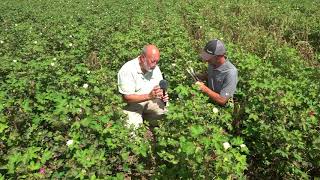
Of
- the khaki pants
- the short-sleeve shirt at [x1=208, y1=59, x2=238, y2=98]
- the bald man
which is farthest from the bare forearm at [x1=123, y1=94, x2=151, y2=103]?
the short-sleeve shirt at [x1=208, y1=59, x2=238, y2=98]

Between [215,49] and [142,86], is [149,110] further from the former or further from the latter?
[215,49]

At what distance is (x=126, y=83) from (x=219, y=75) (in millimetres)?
1148

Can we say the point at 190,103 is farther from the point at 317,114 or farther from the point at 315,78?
the point at 315,78

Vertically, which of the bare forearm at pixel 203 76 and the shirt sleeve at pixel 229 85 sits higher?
the shirt sleeve at pixel 229 85

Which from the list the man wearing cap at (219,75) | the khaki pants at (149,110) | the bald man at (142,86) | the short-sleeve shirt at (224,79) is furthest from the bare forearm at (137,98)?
the short-sleeve shirt at (224,79)

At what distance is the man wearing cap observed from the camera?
14.4 feet

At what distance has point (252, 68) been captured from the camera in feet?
15.3

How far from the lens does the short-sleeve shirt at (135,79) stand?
4.57 meters

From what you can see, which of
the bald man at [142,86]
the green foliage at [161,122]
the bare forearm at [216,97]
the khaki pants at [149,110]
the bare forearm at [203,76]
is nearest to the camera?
the green foliage at [161,122]

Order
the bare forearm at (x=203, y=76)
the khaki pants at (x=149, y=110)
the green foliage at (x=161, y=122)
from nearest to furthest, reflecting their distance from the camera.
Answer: the green foliage at (x=161, y=122) < the khaki pants at (x=149, y=110) < the bare forearm at (x=203, y=76)

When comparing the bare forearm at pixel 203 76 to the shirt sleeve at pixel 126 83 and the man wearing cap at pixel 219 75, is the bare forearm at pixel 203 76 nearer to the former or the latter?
the man wearing cap at pixel 219 75

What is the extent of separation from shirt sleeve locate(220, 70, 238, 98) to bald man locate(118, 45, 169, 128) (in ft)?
2.36

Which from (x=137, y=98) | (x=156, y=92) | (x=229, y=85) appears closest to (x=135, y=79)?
(x=137, y=98)

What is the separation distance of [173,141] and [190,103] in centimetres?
50
